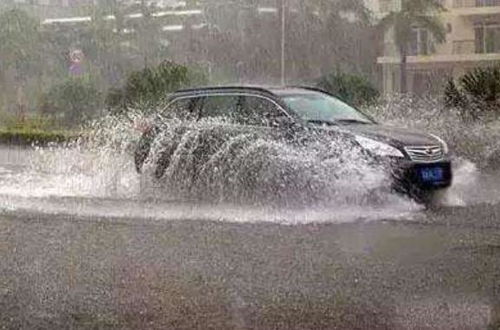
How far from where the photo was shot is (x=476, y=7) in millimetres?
25078

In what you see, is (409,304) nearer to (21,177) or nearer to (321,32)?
(21,177)

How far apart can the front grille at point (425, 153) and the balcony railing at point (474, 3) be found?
1533 centimetres

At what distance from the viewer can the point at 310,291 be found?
580cm

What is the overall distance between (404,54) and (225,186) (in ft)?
57.0

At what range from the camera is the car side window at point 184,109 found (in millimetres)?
11867

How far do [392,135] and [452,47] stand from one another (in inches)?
640

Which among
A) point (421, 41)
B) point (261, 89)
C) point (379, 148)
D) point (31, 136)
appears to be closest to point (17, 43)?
point (31, 136)

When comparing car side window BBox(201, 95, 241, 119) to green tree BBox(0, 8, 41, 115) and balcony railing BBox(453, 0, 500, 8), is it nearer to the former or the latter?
balcony railing BBox(453, 0, 500, 8)

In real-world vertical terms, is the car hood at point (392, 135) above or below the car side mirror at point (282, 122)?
below

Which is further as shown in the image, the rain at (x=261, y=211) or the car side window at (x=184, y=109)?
the car side window at (x=184, y=109)

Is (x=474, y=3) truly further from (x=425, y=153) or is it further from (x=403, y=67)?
(x=425, y=153)

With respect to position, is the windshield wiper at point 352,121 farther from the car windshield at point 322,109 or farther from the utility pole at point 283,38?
the utility pole at point 283,38

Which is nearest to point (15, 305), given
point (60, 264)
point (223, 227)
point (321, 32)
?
point (60, 264)

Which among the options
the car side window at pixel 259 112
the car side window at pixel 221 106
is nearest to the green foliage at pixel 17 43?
the car side window at pixel 221 106
